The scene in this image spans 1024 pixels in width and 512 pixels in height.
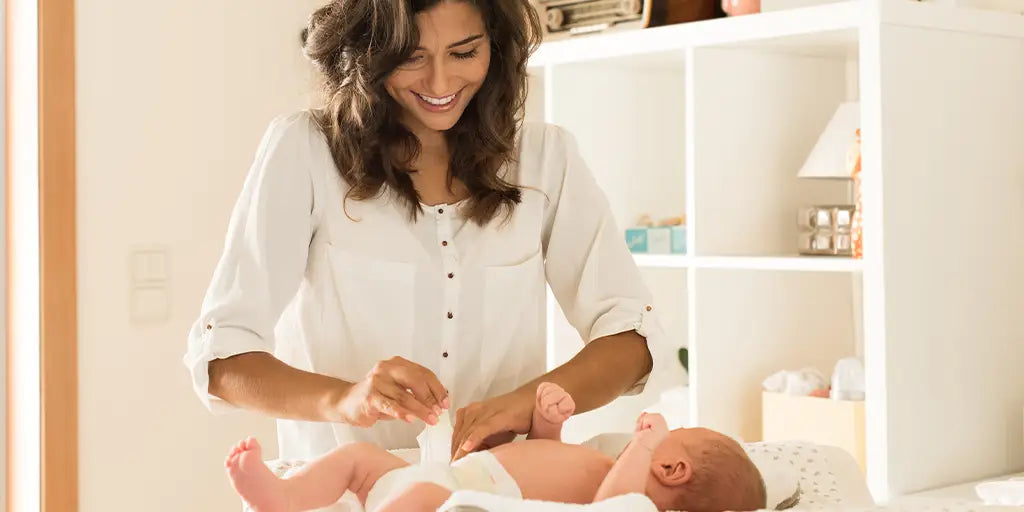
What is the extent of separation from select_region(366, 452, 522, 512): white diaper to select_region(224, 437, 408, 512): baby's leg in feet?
0.10

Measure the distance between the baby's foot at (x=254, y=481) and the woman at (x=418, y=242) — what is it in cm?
19

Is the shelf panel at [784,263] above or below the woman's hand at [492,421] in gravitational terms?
above

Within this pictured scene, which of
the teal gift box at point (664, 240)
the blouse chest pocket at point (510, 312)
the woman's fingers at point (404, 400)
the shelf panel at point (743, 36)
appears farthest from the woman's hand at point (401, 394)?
the teal gift box at point (664, 240)

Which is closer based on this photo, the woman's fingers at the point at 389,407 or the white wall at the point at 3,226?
the woman's fingers at the point at 389,407

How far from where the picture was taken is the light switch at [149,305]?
2742 mm

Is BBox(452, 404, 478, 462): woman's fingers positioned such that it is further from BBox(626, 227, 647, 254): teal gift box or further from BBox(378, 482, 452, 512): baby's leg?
BBox(626, 227, 647, 254): teal gift box

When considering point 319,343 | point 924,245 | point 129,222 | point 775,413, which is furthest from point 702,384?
point 129,222

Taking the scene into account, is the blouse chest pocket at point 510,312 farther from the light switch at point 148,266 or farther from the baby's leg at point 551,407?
the light switch at point 148,266

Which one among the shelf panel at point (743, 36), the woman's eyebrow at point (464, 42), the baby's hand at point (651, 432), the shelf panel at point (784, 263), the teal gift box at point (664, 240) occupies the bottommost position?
the baby's hand at point (651, 432)

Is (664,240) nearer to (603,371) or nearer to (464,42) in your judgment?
(603,371)

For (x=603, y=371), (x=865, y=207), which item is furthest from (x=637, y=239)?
(x=603, y=371)

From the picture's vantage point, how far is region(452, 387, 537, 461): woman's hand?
4.70 ft

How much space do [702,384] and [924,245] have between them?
1.64 feet

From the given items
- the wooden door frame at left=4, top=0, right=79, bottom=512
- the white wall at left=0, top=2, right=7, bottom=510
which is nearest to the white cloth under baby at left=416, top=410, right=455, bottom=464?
the wooden door frame at left=4, top=0, right=79, bottom=512
